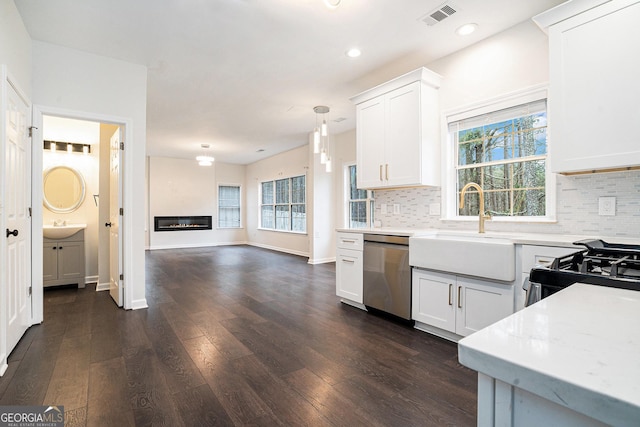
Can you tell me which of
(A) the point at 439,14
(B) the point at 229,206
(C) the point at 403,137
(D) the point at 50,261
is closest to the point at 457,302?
(C) the point at 403,137

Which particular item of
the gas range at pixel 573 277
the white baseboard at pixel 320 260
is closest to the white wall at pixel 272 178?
the white baseboard at pixel 320 260

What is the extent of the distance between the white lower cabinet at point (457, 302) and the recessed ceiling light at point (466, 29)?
2193 mm

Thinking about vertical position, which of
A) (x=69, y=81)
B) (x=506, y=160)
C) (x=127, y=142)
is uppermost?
(x=69, y=81)

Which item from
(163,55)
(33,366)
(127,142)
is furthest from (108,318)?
(163,55)

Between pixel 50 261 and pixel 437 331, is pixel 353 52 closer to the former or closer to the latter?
pixel 437 331

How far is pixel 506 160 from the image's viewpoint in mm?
2861

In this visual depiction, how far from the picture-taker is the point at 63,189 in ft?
15.8

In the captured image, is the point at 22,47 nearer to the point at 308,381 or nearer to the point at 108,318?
the point at 108,318

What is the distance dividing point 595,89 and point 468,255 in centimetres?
137

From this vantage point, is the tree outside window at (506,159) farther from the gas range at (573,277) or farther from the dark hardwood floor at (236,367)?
the gas range at (573,277)

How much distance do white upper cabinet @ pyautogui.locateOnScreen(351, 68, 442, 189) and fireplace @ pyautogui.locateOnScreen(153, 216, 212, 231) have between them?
743 cm

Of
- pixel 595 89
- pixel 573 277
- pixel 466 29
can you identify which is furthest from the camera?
pixel 466 29

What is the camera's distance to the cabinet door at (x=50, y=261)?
13.9 ft

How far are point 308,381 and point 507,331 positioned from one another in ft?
5.67
